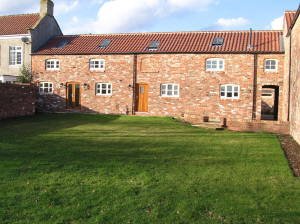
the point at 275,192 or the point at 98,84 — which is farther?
the point at 98,84

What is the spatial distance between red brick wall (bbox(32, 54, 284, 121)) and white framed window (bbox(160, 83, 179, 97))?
1.05 ft

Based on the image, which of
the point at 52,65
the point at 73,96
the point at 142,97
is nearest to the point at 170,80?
the point at 142,97

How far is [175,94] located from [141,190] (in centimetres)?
2115

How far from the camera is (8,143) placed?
529 inches

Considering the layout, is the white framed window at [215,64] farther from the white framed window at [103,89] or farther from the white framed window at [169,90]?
the white framed window at [103,89]

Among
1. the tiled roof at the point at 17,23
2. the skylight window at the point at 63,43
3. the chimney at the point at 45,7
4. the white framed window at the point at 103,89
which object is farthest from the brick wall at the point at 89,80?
the chimney at the point at 45,7

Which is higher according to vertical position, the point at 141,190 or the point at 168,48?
the point at 168,48

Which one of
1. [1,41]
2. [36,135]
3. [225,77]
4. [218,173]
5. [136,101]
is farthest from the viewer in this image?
[1,41]

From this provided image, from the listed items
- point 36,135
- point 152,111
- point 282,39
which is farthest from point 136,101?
point 36,135

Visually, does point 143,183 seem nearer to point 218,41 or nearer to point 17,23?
point 218,41

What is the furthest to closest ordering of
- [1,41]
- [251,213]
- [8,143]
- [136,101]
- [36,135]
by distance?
[1,41] → [136,101] → [36,135] → [8,143] → [251,213]

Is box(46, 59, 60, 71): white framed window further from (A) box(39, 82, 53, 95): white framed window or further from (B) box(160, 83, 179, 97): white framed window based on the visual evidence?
(B) box(160, 83, 179, 97): white framed window

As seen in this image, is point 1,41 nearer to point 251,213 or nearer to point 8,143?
point 8,143

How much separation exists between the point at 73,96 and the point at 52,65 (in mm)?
3363
